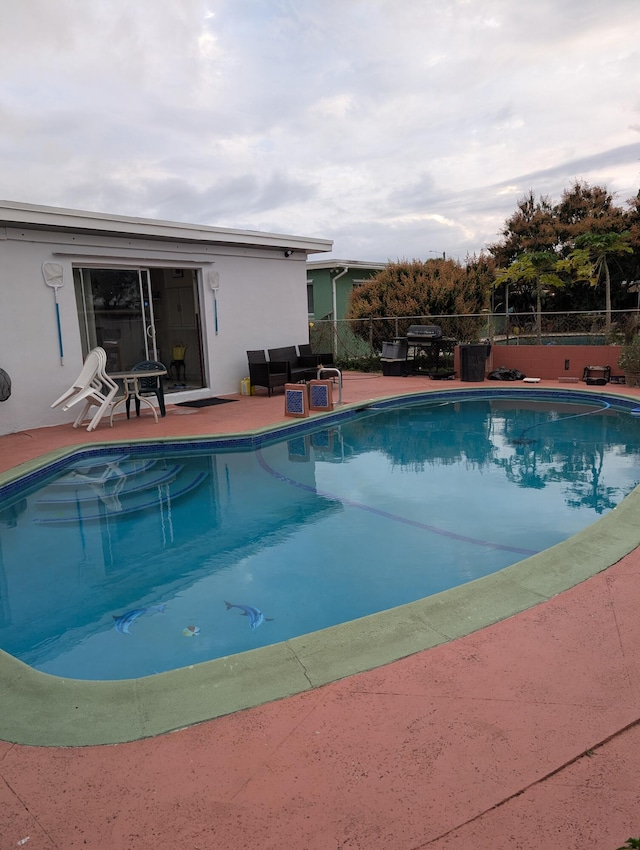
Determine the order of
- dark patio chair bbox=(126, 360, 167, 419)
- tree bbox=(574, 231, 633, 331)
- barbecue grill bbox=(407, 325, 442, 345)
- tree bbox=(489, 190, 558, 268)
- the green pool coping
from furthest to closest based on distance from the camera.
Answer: tree bbox=(489, 190, 558, 268)
tree bbox=(574, 231, 633, 331)
barbecue grill bbox=(407, 325, 442, 345)
dark patio chair bbox=(126, 360, 167, 419)
the green pool coping

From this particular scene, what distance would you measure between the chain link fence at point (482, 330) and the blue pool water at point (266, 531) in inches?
175

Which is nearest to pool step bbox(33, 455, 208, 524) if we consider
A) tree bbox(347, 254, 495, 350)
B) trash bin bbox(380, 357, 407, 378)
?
trash bin bbox(380, 357, 407, 378)

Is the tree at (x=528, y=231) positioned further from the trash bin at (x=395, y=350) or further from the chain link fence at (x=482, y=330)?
the trash bin at (x=395, y=350)

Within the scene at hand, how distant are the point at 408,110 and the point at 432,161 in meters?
2.41

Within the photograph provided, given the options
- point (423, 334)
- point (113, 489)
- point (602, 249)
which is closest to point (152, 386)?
point (113, 489)

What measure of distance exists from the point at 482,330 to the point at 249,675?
13215 millimetres

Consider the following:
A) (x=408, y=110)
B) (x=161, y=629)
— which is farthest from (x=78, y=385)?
(x=408, y=110)

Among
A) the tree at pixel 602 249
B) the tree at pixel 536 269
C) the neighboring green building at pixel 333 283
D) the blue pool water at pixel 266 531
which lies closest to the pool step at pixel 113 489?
the blue pool water at pixel 266 531

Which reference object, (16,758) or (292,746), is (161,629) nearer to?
(16,758)

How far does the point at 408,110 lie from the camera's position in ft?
40.9

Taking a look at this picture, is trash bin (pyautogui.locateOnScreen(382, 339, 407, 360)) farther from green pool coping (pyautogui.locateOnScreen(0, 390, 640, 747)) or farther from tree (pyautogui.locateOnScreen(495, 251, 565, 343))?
green pool coping (pyautogui.locateOnScreen(0, 390, 640, 747))

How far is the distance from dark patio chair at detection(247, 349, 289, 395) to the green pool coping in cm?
804

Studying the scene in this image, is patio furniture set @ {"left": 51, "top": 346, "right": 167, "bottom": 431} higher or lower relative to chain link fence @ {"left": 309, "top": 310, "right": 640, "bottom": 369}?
lower

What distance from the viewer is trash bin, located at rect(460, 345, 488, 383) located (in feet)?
41.9
